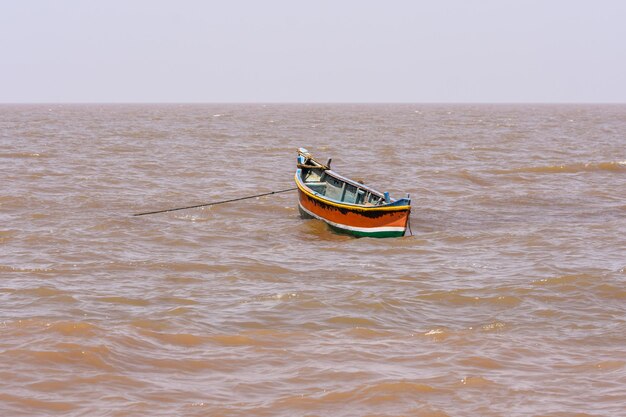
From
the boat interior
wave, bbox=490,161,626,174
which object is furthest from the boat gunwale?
wave, bbox=490,161,626,174

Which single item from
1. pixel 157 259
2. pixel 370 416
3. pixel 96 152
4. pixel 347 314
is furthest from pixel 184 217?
pixel 96 152

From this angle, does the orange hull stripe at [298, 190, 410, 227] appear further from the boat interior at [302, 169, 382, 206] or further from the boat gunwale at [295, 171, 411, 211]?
the boat interior at [302, 169, 382, 206]

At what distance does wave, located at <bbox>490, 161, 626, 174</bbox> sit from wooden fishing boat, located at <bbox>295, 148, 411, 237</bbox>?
15057mm

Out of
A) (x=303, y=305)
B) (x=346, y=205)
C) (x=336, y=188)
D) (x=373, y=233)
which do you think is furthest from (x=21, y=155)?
(x=303, y=305)

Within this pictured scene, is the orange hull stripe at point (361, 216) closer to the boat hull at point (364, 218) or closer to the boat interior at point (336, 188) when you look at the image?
the boat hull at point (364, 218)

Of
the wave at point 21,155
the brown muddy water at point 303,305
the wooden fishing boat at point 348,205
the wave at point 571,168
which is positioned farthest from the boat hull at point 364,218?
the wave at point 21,155

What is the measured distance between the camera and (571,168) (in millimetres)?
41781

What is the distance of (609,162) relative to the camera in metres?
43.8

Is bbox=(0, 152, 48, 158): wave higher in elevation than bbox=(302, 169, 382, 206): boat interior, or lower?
lower

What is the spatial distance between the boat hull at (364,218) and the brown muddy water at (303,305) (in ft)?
1.29

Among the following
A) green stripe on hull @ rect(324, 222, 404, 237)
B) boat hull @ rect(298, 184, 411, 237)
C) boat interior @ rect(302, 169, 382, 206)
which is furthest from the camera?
boat interior @ rect(302, 169, 382, 206)

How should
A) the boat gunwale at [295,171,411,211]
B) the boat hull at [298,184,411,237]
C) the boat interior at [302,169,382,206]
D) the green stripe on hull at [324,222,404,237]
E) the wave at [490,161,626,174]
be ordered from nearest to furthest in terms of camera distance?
1. the boat gunwale at [295,171,411,211]
2. the boat hull at [298,184,411,237]
3. the green stripe on hull at [324,222,404,237]
4. the boat interior at [302,169,382,206]
5. the wave at [490,161,626,174]

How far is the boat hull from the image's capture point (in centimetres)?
2238

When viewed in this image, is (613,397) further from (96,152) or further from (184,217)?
(96,152)
